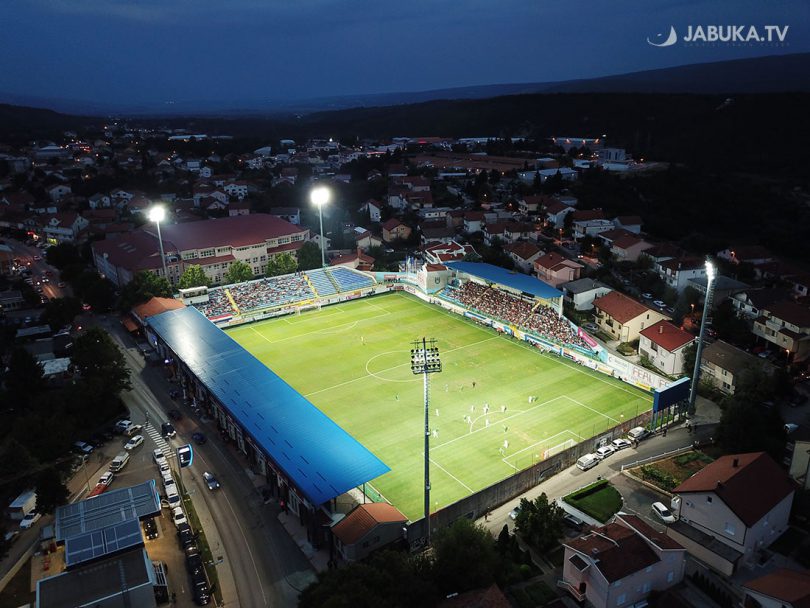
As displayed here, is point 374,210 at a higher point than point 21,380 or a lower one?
higher

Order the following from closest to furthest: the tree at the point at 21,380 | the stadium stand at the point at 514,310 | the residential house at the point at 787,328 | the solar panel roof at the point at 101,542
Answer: the solar panel roof at the point at 101,542, the tree at the point at 21,380, the residential house at the point at 787,328, the stadium stand at the point at 514,310

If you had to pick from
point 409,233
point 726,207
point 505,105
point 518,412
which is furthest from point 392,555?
point 505,105

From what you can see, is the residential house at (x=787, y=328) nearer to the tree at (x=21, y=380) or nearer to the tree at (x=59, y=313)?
the tree at (x=21, y=380)

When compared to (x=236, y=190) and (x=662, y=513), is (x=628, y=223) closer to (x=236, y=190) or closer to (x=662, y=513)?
(x=662, y=513)

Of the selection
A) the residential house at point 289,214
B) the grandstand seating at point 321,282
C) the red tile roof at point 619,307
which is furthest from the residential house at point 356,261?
the red tile roof at point 619,307

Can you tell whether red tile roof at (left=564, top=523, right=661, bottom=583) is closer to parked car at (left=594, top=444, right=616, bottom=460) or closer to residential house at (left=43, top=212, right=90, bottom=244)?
parked car at (left=594, top=444, right=616, bottom=460)

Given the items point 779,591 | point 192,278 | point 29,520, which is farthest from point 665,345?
point 192,278

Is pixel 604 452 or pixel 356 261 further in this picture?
pixel 356 261

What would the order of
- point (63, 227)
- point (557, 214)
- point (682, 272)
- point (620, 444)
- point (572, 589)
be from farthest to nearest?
point (63, 227), point (557, 214), point (682, 272), point (620, 444), point (572, 589)
